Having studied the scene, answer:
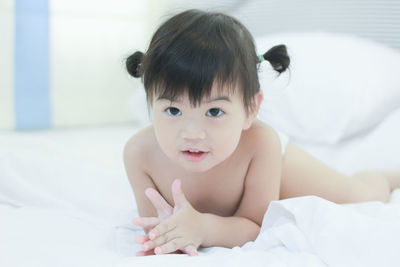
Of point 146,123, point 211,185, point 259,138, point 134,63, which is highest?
point 134,63

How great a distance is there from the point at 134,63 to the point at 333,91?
0.83 metres

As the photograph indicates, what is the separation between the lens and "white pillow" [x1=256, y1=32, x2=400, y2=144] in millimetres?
1610

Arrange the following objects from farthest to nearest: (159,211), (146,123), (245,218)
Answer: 1. (146,123)
2. (245,218)
3. (159,211)

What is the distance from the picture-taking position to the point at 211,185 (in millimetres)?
1097

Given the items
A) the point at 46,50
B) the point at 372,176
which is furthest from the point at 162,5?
the point at 372,176

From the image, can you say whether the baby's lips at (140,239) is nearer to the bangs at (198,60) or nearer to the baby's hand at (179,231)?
the baby's hand at (179,231)

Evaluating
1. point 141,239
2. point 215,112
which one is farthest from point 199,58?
point 141,239

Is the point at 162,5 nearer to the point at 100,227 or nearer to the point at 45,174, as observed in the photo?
the point at 45,174

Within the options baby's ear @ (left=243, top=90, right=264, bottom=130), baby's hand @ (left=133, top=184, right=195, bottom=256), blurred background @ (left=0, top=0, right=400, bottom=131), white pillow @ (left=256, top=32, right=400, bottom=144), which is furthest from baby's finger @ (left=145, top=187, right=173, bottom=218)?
blurred background @ (left=0, top=0, right=400, bottom=131)

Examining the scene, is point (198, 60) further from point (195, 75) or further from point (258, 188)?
point (258, 188)

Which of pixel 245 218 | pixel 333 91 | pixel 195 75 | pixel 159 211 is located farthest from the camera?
pixel 333 91

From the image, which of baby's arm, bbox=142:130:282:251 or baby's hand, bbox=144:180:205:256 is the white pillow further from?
baby's hand, bbox=144:180:205:256

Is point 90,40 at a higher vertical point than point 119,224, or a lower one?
higher

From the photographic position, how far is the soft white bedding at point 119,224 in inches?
30.6
